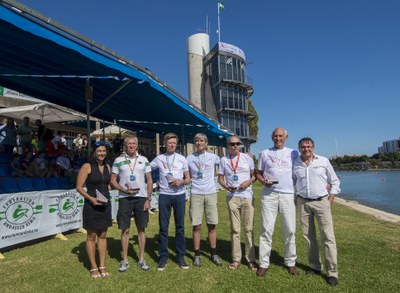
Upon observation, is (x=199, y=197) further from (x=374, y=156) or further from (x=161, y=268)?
(x=374, y=156)

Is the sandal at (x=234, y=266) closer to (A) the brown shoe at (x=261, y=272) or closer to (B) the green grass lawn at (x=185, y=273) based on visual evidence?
(B) the green grass lawn at (x=185, y=273)

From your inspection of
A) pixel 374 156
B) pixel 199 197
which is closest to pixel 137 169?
pixel 199 197

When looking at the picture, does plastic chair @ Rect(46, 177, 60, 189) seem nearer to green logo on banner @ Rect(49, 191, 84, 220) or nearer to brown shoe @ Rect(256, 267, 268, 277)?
green logo on banner @ Rect(49, 191, 84, 220)

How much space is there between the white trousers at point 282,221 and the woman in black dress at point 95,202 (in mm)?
2164

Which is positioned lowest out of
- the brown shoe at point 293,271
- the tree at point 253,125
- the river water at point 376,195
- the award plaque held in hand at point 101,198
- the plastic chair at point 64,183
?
the river water at point 376,195

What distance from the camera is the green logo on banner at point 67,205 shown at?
6.61 m

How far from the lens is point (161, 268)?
453 cm

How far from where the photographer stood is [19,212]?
5828 mm

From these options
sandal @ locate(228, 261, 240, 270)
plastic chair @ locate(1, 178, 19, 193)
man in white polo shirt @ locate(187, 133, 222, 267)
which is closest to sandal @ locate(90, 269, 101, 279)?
man in white polo shirt @ locate(187, 133, 222, 267)

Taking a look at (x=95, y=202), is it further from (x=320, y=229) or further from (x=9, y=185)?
(x=9, y=185)

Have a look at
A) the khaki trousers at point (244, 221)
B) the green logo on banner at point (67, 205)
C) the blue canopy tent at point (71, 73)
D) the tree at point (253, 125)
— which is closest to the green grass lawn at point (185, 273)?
the khaki trousers at point (244, 221)

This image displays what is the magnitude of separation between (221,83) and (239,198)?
37182 mm

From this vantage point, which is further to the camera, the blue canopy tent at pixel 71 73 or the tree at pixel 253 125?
the tree at pixel 253 125

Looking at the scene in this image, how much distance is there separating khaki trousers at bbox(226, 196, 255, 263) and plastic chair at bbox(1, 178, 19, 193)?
5.34m
